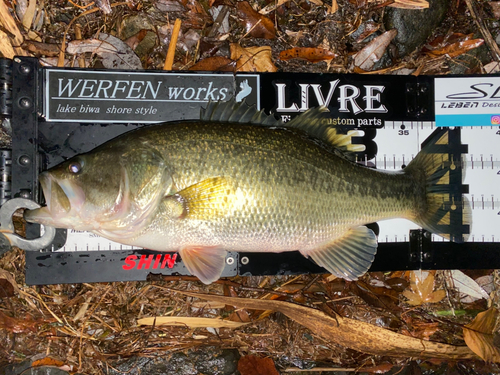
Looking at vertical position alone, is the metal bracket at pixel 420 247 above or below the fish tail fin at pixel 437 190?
below

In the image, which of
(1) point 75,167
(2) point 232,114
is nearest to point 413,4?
(2) point 232,114

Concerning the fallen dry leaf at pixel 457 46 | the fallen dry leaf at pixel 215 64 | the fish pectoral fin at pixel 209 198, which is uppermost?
the fallen dry leaf at pixel 457 46

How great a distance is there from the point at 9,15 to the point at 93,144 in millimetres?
1299

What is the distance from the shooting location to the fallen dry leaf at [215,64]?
114 inches

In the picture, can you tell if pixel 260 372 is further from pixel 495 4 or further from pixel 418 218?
pixel 495 4

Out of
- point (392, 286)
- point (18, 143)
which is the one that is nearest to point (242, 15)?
point (18, 143)

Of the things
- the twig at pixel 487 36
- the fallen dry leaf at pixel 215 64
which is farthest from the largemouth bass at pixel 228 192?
the twig at pixel 487 36

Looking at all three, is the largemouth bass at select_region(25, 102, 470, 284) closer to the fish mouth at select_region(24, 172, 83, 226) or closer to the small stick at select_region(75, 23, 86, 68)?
the fish mouth at select_region(24, 172, 83, 226)

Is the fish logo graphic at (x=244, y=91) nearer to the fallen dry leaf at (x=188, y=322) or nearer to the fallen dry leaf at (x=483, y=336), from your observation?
the fallen dry leaf at (x=188, y=322)

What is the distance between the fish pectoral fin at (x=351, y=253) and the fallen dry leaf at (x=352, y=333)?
0.52 m

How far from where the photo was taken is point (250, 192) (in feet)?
7.31

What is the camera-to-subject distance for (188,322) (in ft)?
9.41

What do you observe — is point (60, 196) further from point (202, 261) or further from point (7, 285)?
point (7, 285)

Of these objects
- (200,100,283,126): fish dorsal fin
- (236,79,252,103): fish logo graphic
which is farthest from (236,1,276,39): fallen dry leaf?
(200,100,283,126): fish dorsal fin
